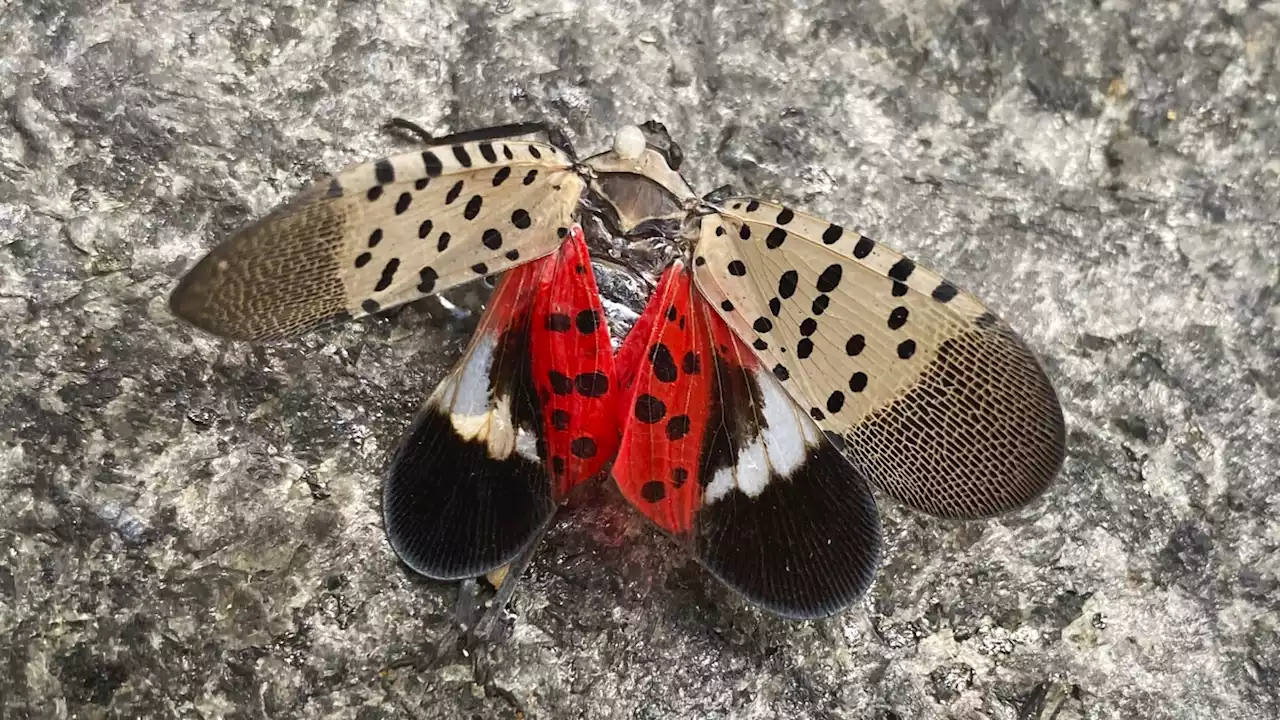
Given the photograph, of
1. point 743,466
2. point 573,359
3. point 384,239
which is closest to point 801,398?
point 743,466

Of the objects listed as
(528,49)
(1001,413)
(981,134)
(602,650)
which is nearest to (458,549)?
(602,650)

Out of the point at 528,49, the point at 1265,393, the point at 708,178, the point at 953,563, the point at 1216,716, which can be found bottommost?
the point at 1216,716

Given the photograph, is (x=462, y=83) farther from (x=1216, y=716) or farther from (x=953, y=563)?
(x=1216, y=716)

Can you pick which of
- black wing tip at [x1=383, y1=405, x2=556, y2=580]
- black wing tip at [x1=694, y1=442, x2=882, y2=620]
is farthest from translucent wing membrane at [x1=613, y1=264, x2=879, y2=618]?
black wing tip at [x1=383, y1=405, x2=556, y2=580]

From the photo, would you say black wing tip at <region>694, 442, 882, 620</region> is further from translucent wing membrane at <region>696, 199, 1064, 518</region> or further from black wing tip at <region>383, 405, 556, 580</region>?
black wing tip at <region>383, 405, 556, 580</region>

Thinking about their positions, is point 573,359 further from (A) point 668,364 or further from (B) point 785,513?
(B) point 785,513

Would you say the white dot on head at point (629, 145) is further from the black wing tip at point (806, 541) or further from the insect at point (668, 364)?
the black wing tip at point (806, 541)

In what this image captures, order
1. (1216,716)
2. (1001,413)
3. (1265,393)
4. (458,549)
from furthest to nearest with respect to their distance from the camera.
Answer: (1265,393) → (1216,716) → (458,549) → (1001,413)

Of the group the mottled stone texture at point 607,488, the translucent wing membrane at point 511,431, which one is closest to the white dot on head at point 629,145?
the translucent wing membrane at point 511,431
